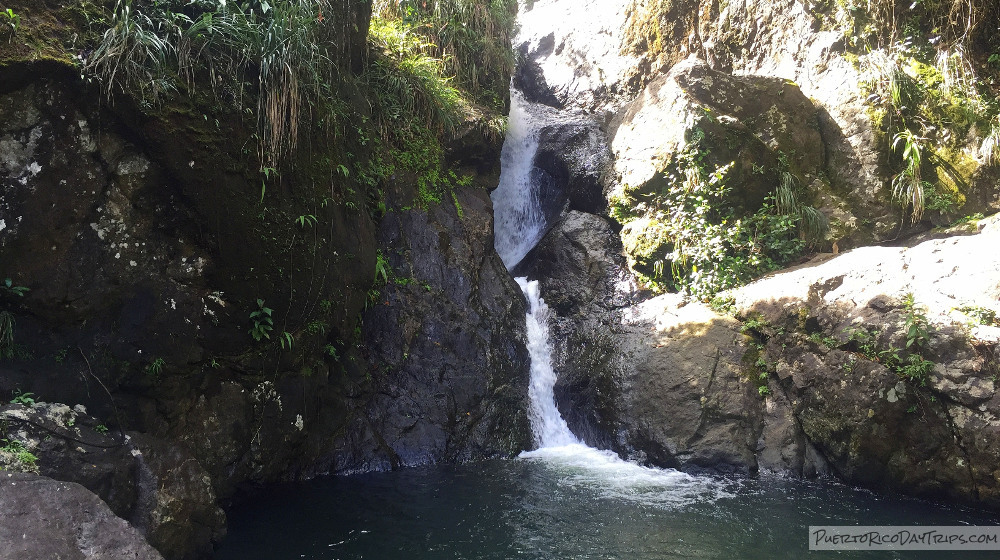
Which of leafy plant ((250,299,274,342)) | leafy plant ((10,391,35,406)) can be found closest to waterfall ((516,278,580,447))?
leafy plant ((250,299,274,342))

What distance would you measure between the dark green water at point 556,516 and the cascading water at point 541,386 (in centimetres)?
4

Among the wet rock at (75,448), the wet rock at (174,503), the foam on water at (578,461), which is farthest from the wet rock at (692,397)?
the wet rock at (75,448)

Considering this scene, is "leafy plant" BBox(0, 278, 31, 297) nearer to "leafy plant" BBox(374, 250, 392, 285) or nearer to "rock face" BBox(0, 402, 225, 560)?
"rock face" BBox(0, 402, 225, 560)

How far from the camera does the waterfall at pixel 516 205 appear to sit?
11000 mm

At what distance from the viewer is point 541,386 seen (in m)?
8.34

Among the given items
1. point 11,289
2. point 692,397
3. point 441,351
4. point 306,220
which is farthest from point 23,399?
point 692,397

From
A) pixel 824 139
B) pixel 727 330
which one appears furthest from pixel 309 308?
pixel 824 139

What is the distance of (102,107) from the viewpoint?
172 inches

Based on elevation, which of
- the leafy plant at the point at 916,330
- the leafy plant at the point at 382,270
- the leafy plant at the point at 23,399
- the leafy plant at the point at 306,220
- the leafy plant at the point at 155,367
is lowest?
the leafy plant at the point at 23,399

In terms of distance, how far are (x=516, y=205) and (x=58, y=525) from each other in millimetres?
9184

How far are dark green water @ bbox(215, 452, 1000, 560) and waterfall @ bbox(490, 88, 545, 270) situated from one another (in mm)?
5291

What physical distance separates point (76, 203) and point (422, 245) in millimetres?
4591

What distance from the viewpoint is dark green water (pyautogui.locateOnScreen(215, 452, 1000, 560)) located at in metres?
4.55

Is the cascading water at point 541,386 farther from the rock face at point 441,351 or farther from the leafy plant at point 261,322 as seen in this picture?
the leafy plant at point 261,322
